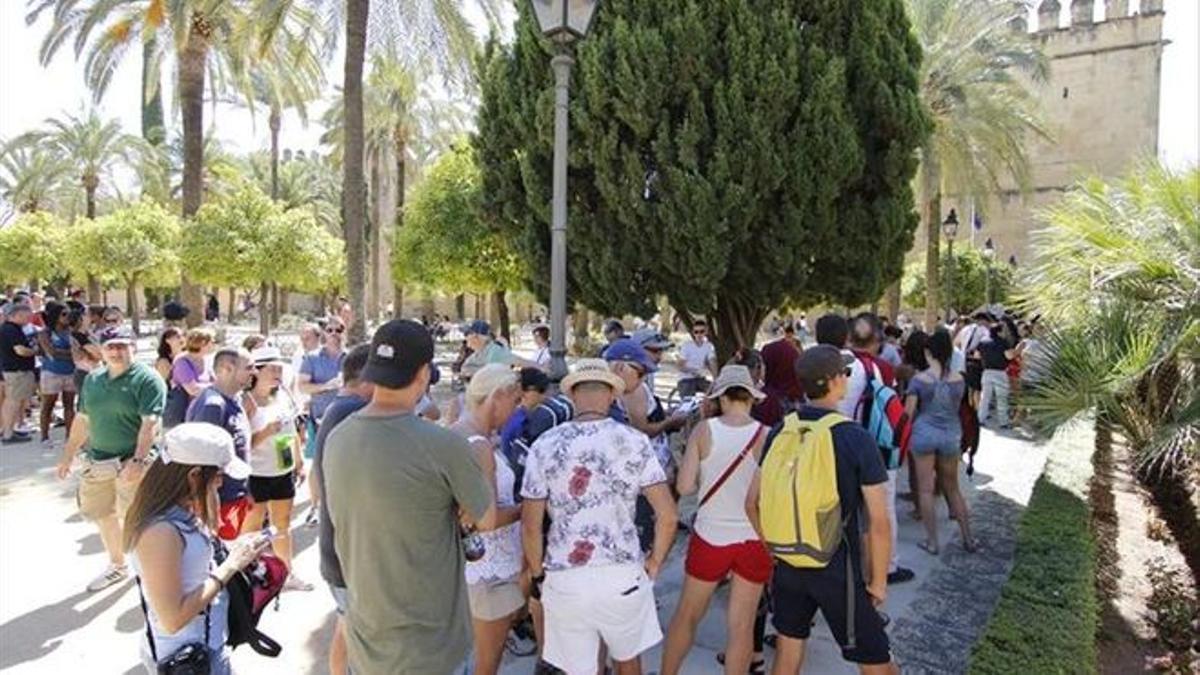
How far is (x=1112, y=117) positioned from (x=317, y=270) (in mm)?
45159

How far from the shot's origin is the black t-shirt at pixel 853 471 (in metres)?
3.09

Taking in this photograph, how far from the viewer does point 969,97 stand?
59.4 ft

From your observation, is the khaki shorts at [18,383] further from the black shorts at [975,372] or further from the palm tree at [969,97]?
the palm tree at [969,97]

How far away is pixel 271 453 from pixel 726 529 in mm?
3050

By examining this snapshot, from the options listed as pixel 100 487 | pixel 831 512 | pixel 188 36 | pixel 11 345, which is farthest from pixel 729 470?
pixel 188 36

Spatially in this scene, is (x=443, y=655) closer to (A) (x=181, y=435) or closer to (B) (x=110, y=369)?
(A) (x=181, y=435)

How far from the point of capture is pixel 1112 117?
4425 centimetres

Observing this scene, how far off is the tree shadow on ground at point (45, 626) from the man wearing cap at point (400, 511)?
305 centimetres

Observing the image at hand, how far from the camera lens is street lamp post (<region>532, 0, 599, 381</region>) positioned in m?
5.00

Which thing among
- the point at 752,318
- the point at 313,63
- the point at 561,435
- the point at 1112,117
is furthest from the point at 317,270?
the point at 1112,117

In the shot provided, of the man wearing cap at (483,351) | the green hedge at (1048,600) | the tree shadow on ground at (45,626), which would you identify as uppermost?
the man wearing cap at (483,351)

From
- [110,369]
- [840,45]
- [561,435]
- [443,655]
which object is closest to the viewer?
[443,655]

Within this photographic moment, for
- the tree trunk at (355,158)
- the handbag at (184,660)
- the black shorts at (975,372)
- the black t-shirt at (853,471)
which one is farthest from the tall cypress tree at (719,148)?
the handbag at (184,660)

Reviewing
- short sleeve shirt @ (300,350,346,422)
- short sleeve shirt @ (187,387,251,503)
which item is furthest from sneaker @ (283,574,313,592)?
short sleeve shirt @ (300,350,346,422)
